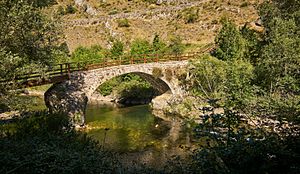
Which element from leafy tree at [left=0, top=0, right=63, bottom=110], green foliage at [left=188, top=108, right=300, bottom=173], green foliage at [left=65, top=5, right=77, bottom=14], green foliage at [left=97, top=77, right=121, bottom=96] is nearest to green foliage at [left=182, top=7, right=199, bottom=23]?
green foliage at [left=97, top=77, right=121, bottom=96]

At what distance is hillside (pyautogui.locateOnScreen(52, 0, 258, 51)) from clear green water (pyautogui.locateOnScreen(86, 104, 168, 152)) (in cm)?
2535

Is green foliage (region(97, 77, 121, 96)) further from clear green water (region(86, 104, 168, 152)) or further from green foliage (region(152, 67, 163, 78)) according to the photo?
green foliage (region(152, 67, 163, 78))

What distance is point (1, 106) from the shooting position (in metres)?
16.5

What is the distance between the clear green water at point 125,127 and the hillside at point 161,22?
25.4 meters

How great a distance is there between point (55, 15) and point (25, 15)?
279 centimetres

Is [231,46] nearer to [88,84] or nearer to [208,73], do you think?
[208,73]

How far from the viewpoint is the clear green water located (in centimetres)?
2195

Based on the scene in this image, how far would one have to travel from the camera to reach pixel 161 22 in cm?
6812

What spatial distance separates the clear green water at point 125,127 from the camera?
72.0 ft

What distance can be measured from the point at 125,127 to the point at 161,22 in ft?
148

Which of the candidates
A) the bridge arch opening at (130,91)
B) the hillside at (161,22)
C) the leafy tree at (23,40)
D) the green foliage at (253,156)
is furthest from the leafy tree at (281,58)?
the hillside at (161,22)

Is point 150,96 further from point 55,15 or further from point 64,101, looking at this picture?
point 55,15

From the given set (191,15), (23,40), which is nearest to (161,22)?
(191,15)

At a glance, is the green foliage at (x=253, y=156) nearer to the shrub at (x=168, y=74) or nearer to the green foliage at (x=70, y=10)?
the shrub at (x=168, y=74)
